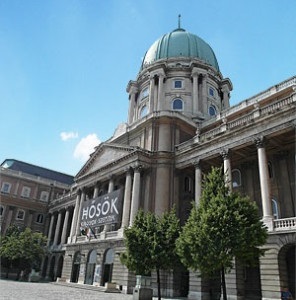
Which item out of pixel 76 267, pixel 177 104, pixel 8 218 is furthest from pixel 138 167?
pixel 8 218

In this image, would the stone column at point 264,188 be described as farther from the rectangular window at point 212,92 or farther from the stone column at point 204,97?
the rectangular window at point 212,92

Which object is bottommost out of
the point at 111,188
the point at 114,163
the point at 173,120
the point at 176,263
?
the point at 176,263

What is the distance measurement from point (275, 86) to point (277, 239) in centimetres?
1745

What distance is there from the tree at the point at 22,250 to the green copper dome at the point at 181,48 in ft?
111

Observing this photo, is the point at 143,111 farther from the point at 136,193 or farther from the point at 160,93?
the point at 136,193

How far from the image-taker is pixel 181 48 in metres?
52.3

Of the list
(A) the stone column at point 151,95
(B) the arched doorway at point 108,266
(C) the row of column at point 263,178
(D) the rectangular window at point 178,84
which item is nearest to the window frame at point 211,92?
(D) the rectangular window at point 178,84

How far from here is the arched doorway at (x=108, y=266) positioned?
3241cm

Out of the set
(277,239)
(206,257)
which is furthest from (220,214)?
(277,239)

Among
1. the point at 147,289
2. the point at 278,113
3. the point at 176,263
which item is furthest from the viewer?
the point at 278,113

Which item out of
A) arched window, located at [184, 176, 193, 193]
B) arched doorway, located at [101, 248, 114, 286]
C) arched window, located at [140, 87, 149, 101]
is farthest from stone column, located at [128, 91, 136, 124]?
arched doorway, located at [101, 248, 114, 286]

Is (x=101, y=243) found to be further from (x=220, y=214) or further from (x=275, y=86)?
(x=275, y=86)

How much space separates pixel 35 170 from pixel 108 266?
3715 cm

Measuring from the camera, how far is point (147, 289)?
20406mm
